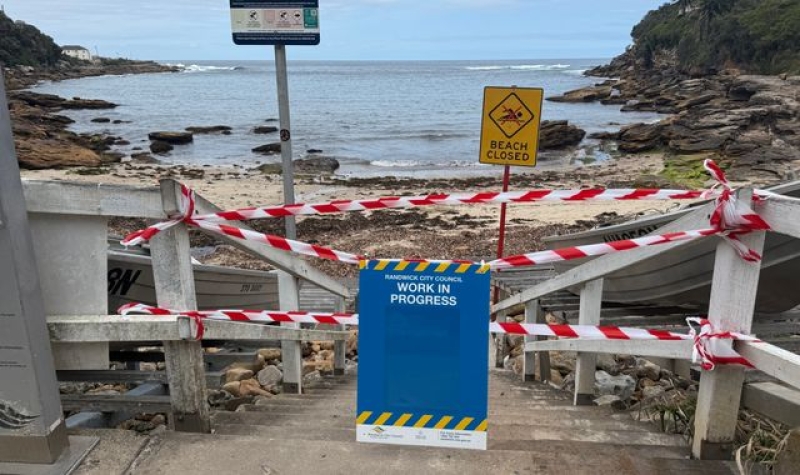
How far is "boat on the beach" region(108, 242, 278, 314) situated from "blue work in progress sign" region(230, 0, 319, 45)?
213 cm

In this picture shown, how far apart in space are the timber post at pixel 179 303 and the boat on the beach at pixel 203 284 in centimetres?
210

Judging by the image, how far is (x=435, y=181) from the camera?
23.9 meters

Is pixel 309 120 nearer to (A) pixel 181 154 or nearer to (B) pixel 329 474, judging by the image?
(A) pixel 181 154

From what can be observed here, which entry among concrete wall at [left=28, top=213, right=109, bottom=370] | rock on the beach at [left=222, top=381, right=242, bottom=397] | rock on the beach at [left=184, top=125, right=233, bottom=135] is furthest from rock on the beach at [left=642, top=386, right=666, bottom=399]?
rock on the beach at [left=184, top=125, right=233, bottom=135]

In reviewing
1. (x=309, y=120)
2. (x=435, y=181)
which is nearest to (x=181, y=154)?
(x=435, y=181)

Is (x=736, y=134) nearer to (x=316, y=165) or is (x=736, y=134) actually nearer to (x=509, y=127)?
(x=316, y=165)

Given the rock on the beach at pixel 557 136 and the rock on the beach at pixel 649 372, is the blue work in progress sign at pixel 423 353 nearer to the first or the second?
the rock on the beach at pixel 649 372

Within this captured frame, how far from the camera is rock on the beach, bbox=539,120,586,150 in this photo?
3491cm

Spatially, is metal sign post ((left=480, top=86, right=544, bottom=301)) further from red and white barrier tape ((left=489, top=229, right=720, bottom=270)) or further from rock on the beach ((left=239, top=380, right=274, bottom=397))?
red and white barrier tape ((left=489, top=229, right=720, bottom=270))

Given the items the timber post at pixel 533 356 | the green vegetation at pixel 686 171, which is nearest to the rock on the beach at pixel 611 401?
the timber post at pixel 533 356

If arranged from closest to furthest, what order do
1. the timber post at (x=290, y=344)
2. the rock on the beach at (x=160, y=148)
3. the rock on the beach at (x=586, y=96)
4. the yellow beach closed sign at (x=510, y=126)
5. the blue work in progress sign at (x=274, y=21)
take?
the timber post at (x=290, y=344) → the blue work in progress sign at (x=274, y=21) → the yellow beach closed sign at (x=510, y=126) → the rock on the beach at (x=160, y=148) → the rock on the beach at (x=586, y=96)

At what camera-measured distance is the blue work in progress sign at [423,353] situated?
8.29ft

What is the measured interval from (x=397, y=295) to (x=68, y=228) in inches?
57.3

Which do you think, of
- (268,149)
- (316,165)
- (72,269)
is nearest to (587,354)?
(72,269)
